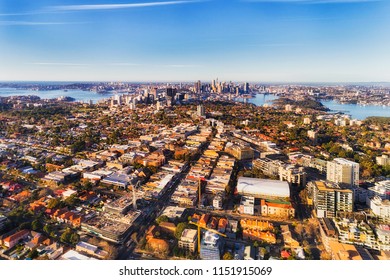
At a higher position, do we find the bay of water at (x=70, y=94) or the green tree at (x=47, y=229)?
the bay of water at (x=70, y=94)

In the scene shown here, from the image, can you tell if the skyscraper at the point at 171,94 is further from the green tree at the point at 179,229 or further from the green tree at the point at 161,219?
the green tree at the point at 179,229

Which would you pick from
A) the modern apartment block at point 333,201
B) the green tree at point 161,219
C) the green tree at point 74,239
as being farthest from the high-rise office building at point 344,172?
the green tree at point 74,239

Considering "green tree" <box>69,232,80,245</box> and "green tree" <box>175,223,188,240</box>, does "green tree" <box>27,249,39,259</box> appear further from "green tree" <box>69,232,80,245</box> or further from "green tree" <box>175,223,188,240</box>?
"green tree" <box>175,223,188,240</box>

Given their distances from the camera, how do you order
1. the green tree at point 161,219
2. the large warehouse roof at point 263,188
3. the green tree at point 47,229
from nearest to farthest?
the green tree at point 47,229, the green tree at point 161,219, the large warehouse roof at point 263,188

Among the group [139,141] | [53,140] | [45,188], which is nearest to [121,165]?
[45,188]

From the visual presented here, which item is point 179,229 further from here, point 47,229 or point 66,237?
point 47,229

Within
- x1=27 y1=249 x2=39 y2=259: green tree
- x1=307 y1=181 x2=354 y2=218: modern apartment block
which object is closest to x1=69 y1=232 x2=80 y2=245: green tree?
x1=27 y1=249 x2=39 y2=259: green tree

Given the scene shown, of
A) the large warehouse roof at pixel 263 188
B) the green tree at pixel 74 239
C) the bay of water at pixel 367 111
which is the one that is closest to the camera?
the green tree at pixel 74 239

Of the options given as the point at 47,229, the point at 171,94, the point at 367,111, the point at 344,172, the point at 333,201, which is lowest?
the point at 47,229

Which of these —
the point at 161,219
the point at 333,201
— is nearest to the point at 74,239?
the point at 161,219

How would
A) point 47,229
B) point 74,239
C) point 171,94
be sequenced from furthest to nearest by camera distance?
1. point 171,94
2. point 47,229
3. point 74,239
